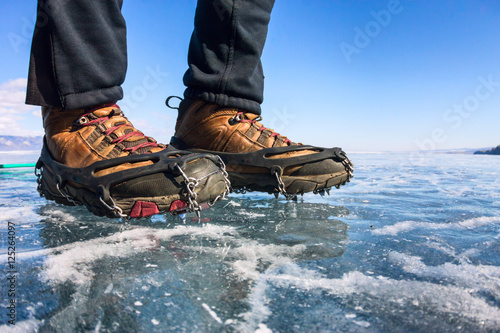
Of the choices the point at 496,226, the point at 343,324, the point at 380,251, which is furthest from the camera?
the point at 496,226

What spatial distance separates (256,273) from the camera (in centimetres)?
82

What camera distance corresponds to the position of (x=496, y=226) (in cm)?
131

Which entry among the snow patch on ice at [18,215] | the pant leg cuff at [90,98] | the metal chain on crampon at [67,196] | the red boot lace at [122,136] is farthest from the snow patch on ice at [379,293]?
the snow patch on ice at [18,215]

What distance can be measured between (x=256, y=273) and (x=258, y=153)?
2.86 ft

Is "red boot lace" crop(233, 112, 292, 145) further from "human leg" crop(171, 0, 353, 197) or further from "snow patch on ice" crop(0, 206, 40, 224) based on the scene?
"snow patch on ice" crop(0, 206, 40, 224)

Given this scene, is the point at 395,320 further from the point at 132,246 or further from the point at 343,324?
the point at 132,246

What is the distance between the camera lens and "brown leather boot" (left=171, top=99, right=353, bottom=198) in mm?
1603

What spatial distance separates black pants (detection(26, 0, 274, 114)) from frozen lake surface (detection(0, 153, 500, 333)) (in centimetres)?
56

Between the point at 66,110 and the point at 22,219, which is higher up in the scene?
the point at 66,110

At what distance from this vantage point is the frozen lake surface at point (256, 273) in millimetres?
608

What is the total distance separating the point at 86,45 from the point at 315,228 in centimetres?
116

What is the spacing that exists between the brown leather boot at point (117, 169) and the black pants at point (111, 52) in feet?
0.35

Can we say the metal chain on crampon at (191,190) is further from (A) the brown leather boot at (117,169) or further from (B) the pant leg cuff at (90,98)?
(B) the pant leg cuff at (90,98)

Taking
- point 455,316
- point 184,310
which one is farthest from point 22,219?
point 455,316
